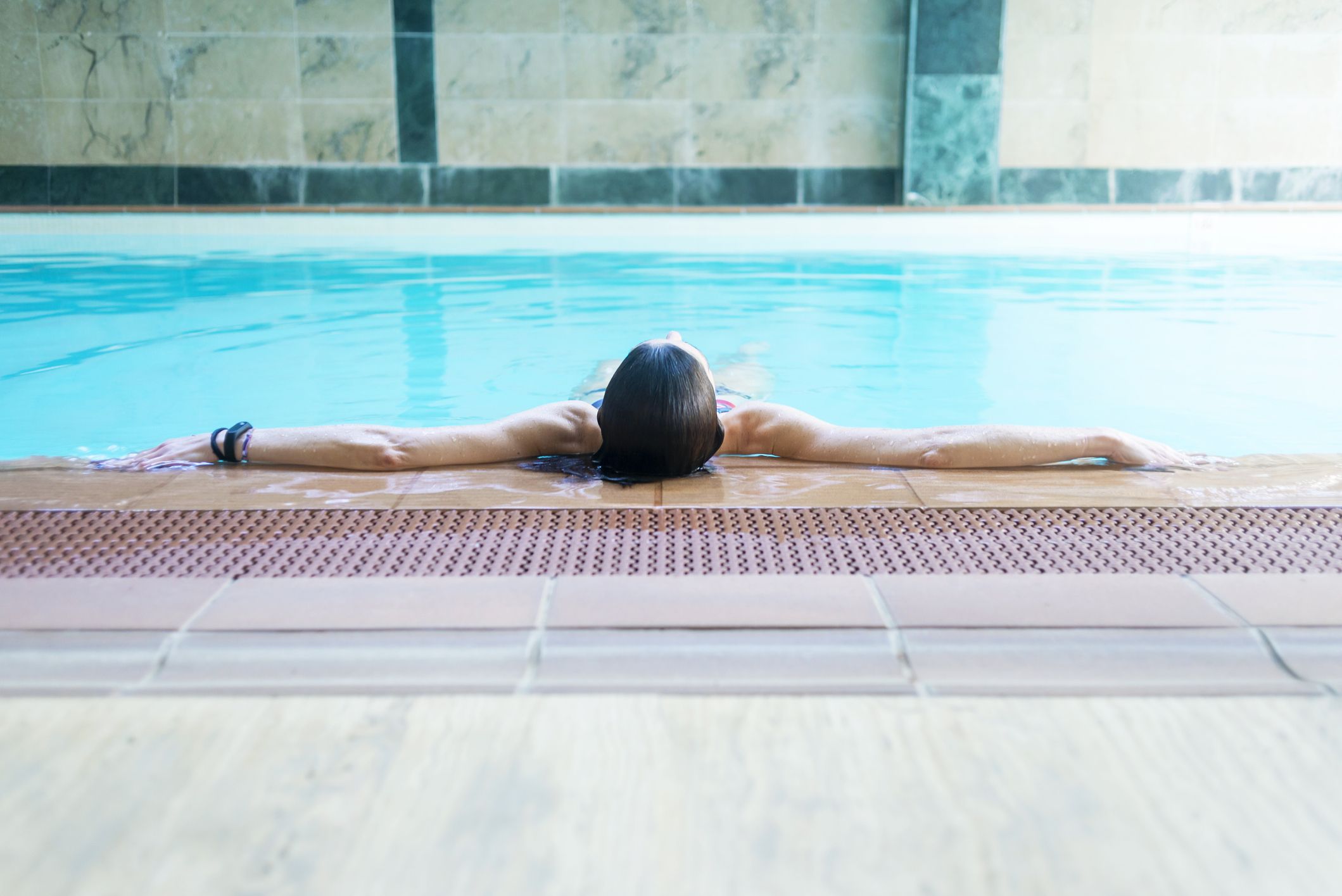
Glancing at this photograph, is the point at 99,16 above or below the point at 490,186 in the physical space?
above

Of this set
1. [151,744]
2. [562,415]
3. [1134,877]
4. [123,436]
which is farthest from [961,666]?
[123,436]

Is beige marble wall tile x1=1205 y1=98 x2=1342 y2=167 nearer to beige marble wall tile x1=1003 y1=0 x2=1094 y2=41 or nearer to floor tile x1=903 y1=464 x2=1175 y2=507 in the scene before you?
beige marble wall tile x1=1003 y1=0 x2=1094 y2=41

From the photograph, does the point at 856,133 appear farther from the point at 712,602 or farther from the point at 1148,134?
the point at 712,602

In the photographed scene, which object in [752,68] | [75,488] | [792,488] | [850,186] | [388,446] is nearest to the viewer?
[75,488]

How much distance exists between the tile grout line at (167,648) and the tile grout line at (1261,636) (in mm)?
1505

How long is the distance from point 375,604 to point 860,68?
9722 mm

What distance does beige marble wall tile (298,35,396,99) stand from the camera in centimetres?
991

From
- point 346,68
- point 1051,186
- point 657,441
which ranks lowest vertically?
point 657,441

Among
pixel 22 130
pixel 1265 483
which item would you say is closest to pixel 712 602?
pixel 1265 483

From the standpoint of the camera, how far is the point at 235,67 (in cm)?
991

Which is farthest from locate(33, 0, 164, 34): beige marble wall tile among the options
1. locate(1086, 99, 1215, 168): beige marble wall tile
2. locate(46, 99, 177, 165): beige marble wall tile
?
locate(1086, 99, 1215, 168): beige marble wall tile

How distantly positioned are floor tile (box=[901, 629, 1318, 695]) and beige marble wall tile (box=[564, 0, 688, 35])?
9565 millimetres

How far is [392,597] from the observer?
1590 millimetres

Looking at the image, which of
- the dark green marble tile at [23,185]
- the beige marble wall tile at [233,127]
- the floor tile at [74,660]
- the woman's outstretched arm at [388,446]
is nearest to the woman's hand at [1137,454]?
the woman's outstretched arm at [388,446]
